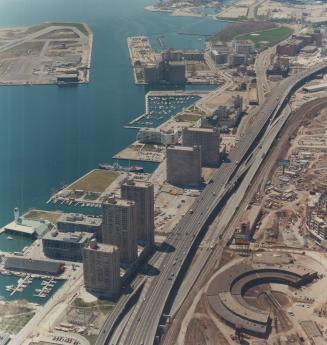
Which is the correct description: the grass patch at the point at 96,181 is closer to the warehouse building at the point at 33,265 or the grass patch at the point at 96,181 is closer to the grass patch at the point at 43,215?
the grass patch at the point at 43,215

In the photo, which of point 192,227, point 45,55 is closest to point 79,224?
point 192,227

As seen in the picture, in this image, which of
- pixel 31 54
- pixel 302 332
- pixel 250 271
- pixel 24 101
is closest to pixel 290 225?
pixel 250 271

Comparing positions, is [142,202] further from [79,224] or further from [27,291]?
[27,291]

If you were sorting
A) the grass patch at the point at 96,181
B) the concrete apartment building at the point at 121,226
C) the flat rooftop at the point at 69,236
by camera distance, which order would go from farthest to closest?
the grass patch at the point at 96,181 < the flat rooftop at the point at 69,236 < the concrete apartment building at the point at 121,226

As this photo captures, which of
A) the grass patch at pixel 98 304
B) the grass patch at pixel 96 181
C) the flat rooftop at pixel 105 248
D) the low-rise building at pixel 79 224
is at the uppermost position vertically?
the flat rooftop at pixel 105 248

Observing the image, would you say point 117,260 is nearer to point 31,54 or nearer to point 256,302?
point 256,302

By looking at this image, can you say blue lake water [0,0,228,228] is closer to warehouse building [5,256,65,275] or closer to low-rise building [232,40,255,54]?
warehouse building [5,256,65,275]

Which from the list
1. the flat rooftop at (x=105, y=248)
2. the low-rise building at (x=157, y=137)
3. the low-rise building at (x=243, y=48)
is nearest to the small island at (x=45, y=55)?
the low-rise building at (x=243, y=48)
